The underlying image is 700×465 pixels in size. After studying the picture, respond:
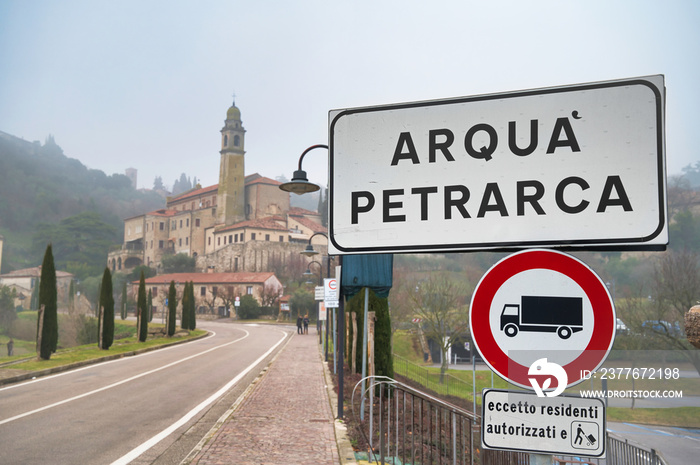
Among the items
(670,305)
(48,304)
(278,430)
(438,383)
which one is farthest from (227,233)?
(278,430)

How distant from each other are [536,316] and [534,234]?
0.31 metres

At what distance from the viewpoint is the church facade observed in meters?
100

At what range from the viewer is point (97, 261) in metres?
142

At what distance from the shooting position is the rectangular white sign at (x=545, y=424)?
1679 mm

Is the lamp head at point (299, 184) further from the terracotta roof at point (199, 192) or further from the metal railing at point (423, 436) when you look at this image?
the terracotta roof at point (199, 192)

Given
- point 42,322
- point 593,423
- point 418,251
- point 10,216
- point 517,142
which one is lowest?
point 42,322

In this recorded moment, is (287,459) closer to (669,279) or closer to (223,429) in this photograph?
(223,429)

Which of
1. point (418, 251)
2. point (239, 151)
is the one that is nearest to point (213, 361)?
point (418, 251)

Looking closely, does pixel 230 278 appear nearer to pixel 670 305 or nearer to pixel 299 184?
pixel 670 305

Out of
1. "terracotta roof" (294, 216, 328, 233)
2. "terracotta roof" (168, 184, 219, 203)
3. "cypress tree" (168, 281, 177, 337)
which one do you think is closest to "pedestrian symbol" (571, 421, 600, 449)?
"cypress tree" (168, 281, 177, 337)

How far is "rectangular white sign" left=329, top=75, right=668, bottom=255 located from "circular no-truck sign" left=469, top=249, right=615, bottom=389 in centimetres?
16

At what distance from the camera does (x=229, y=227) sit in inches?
4166

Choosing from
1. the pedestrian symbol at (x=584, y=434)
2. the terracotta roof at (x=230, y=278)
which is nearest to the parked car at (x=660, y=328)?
the pedestrian symbol at (x=584, y=434)

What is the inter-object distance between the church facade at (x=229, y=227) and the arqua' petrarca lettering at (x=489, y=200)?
95201 mm
